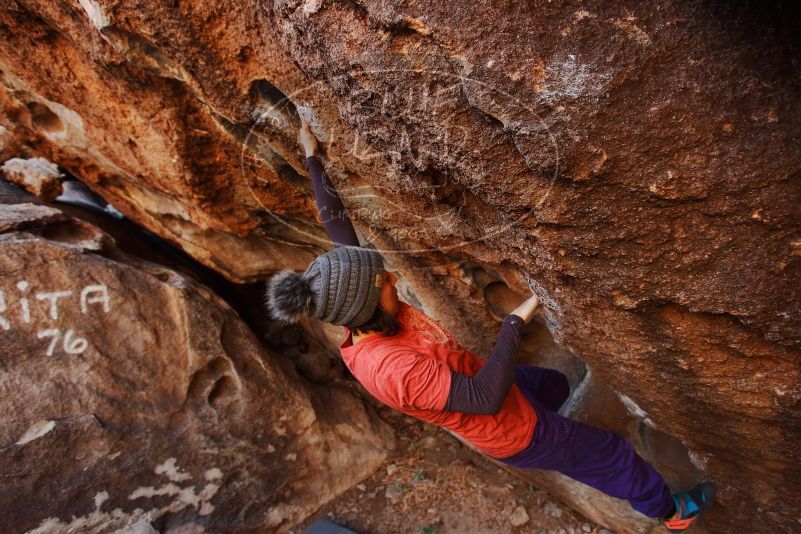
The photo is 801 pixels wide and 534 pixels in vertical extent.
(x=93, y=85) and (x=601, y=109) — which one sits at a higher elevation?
(x=93, y=85)

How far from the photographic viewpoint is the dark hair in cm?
201

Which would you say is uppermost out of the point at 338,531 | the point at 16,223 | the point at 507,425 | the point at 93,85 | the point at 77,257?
the point at 93,85

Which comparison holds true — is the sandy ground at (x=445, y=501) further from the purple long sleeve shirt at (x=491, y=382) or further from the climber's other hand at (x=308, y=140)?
the climber's other hand at (x=308, y=140)

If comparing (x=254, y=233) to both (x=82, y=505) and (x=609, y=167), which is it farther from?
(x=609, y=167)

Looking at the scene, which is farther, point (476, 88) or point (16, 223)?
point (16, 223)

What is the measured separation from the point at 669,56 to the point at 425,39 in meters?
0.66

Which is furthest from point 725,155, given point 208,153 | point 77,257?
point 77,257

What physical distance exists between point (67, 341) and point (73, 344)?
0.04 metres

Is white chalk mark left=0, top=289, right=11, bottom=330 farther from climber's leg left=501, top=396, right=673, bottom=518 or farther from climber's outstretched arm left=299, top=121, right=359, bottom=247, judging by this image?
climber's leg left=501, top=396, right=673, bottom=518

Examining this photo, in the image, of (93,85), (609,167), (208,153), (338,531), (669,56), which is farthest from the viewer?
(338,531)

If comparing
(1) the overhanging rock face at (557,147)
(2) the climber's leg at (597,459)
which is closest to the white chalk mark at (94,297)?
(1) the overhanging rock face at (557,147)

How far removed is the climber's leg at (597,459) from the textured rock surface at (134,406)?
1894 mm

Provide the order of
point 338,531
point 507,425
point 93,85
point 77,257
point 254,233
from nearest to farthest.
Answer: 1. point 507,425
2. point 93,85
3. point 77,257
4. point 338,531
5. point 254,233

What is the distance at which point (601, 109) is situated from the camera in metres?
1.21
